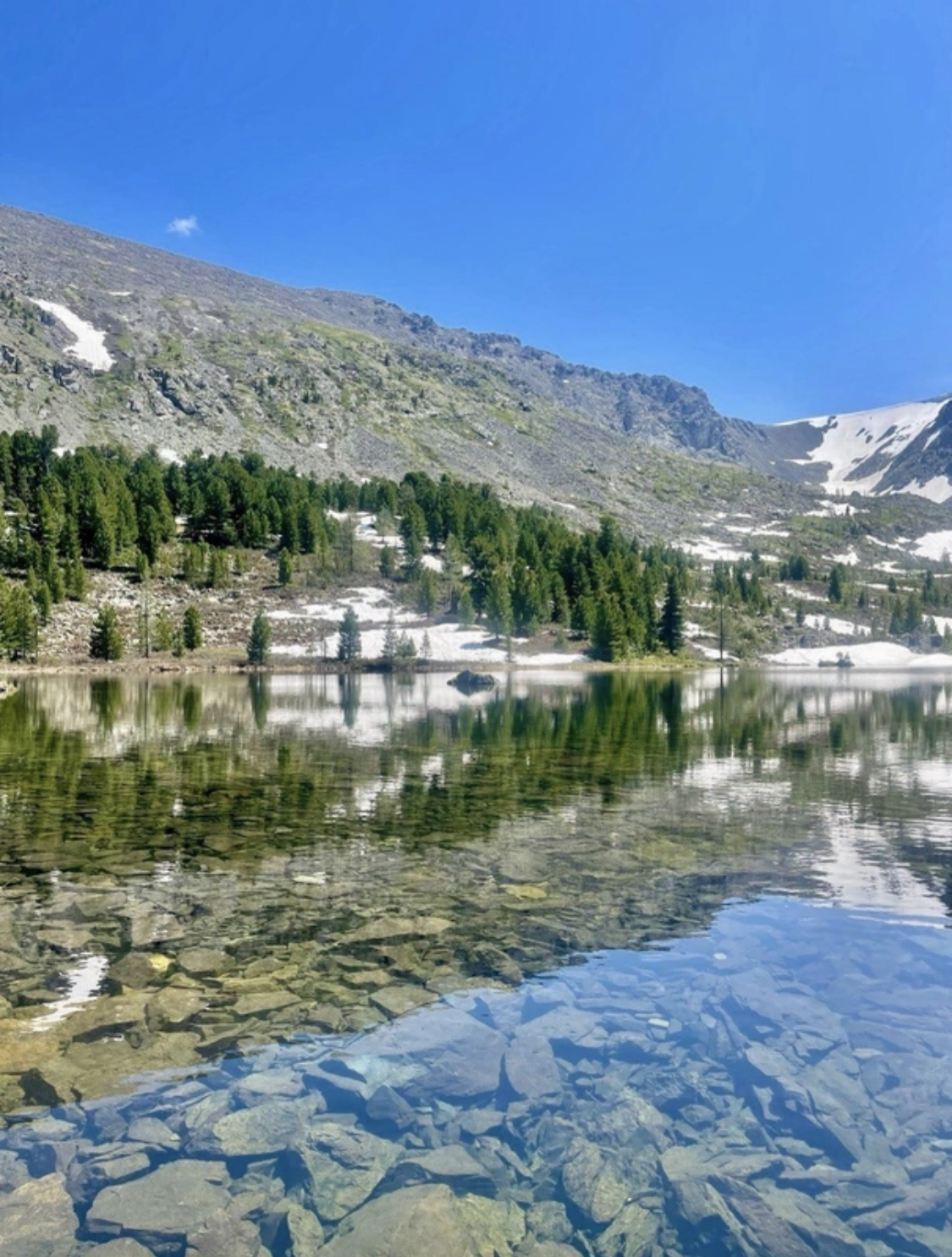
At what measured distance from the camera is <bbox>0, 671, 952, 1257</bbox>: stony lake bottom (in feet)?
26.0

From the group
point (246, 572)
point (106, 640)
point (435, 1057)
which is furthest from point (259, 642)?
point (435, 1057)

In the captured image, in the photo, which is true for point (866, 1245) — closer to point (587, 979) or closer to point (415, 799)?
point (587, 979)

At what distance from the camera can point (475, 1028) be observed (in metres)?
11.4

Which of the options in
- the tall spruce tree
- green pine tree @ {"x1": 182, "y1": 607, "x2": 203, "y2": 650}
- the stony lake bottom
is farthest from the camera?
the tall spruce tree

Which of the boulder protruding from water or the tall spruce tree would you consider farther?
the tall spruce tree

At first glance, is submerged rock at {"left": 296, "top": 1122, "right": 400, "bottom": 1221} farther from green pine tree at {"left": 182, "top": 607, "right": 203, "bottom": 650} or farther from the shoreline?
green pine tree at {"left": 182, "top": 607, "right": 203, "bottom": 650}

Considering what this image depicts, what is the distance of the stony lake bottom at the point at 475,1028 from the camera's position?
26.0 ft

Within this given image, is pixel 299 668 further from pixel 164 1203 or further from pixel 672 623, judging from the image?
pixel 164 1203

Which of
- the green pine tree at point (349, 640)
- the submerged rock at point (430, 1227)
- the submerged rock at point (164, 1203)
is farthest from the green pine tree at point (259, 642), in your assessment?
the submerged rock at point (430, 1227)

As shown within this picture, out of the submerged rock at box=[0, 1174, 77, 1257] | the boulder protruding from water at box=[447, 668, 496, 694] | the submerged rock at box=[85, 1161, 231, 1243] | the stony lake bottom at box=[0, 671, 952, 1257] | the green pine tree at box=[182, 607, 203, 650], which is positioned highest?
the green pine tree at box=[182, 607, 203, 650]

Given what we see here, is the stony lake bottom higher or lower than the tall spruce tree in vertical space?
lower

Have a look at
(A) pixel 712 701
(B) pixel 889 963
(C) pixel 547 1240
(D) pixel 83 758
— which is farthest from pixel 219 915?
(A) pixel 712 701

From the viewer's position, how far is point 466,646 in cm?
15912

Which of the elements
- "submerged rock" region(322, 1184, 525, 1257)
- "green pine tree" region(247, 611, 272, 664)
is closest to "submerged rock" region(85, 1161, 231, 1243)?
"submerged rock" region(322, 1184, 525, 1257)
